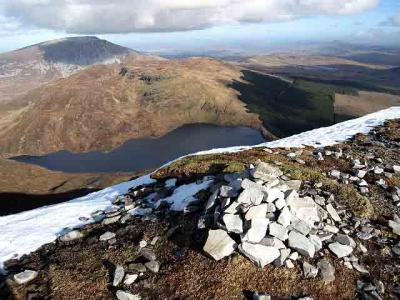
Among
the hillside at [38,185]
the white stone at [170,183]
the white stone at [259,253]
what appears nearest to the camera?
the white stone at [259,253]

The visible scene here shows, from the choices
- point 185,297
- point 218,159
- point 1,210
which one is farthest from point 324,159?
point 1,210

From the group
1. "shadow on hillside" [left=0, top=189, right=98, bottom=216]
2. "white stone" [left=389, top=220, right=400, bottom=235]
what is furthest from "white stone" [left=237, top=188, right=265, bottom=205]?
"shadow on hillside" [left=0, top=189, right=98, bottom=216]

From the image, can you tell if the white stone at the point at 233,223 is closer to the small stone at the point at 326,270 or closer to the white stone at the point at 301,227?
the white stone at the point at 301,227

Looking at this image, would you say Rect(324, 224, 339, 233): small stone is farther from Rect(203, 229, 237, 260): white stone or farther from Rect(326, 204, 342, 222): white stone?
Rect(203, 229, 237, 260): white stone

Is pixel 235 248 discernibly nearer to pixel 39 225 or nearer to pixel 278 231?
pixel 278 231

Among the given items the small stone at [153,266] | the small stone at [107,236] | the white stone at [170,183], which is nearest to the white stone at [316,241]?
the small stone at [153,266]

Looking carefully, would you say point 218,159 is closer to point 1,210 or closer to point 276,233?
point 276,233
